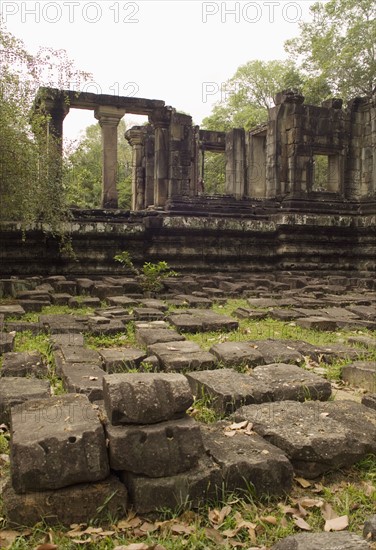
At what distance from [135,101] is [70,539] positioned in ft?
39.2

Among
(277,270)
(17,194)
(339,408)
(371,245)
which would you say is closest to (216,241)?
(277,270)

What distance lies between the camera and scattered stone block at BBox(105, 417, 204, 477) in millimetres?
2057

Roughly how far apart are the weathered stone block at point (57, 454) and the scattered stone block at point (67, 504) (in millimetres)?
29

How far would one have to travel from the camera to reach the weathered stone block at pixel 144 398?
2.14m

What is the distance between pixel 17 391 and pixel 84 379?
418mm

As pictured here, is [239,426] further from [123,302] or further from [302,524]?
[123,302]

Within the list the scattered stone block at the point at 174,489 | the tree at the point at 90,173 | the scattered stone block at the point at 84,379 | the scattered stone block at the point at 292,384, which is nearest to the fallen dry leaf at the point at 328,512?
the scattered stone block at the point at 174,489

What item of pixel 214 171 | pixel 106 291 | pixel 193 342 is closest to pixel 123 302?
pixel 106 291

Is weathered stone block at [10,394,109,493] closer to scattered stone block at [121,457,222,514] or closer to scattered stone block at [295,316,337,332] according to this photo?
scattered stone block at [121,457,222,514]

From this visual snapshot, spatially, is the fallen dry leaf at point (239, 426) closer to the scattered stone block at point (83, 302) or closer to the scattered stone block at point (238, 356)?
the scattered stone block at point (238, 356)

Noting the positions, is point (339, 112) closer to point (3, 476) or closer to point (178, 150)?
point (178, 150)

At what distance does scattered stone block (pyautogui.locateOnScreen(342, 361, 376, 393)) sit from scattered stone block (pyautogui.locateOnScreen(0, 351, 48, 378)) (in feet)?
7.26

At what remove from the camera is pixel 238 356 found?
3975mm

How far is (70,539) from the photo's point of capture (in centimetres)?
188
